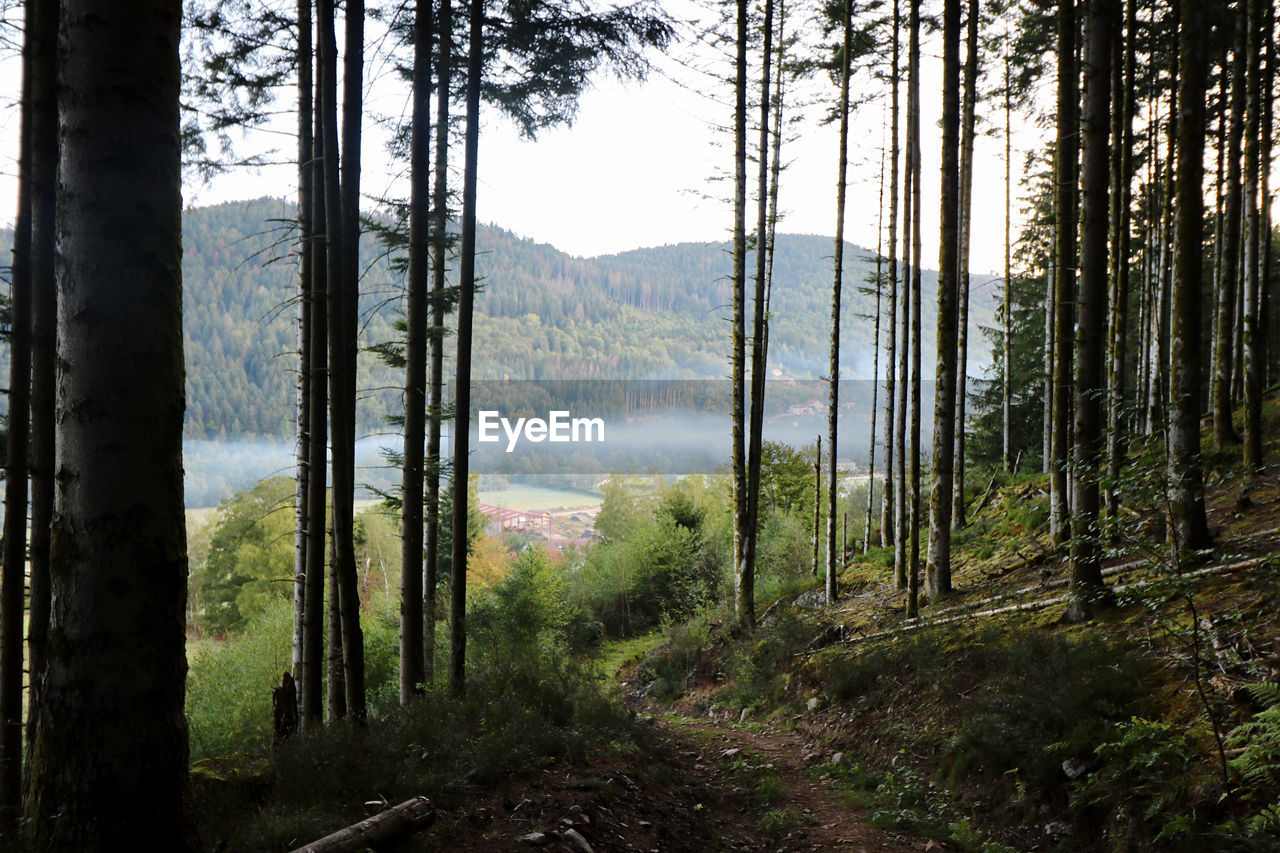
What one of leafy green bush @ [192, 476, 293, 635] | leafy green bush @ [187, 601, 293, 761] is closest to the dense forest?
leafy green bush @ [187, 601, 293, 761]

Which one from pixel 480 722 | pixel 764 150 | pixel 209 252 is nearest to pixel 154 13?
pixel 480 722

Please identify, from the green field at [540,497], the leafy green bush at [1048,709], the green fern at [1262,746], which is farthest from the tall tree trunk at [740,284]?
the green field at [540,497]

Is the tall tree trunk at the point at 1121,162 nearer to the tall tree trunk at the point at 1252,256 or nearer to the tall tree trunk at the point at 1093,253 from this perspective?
the tall tree trunk at the point at 1252,256

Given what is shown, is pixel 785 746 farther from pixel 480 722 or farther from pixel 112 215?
pixel 112 215

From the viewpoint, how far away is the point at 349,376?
654 cm

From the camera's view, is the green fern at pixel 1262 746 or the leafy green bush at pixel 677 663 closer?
the green fern at pixel 1262 746

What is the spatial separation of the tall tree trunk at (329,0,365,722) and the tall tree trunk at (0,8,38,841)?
2.30m

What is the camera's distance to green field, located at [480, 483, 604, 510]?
291ft

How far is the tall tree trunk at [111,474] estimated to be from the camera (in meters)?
2.16

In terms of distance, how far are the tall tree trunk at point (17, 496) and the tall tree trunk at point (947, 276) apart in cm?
898

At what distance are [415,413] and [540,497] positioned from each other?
289 ft

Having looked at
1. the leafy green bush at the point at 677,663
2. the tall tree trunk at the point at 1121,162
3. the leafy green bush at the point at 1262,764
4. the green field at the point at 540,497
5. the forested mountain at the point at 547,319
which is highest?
the forested mountain at the point at 547,319

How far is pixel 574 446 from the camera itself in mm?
57156

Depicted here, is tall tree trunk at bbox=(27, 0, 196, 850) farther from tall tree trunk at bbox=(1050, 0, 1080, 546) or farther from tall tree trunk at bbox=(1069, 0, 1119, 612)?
tall tree trunk at bbox=(1050, 0, 1080, 546)
